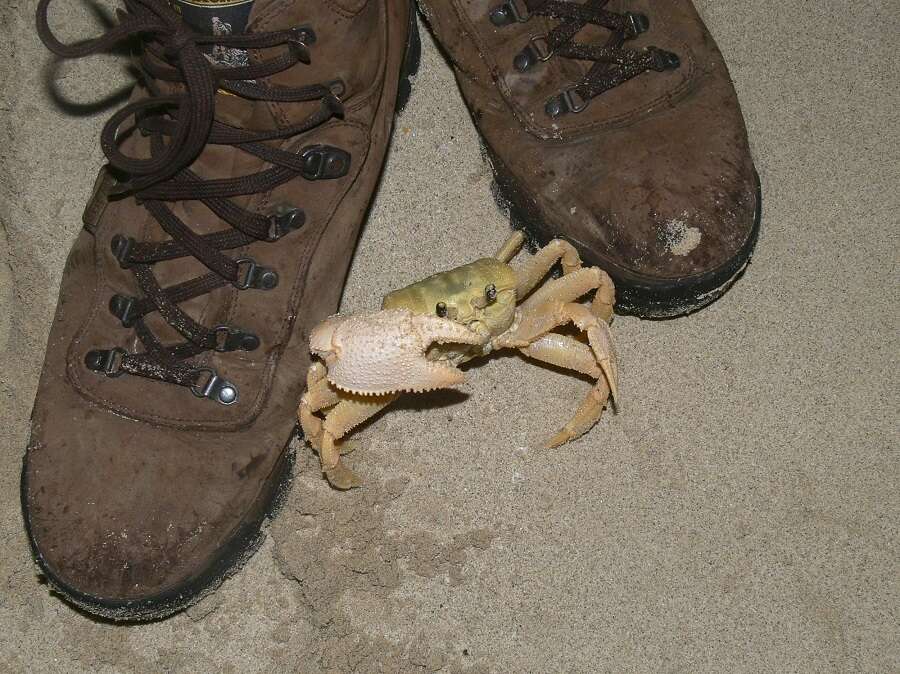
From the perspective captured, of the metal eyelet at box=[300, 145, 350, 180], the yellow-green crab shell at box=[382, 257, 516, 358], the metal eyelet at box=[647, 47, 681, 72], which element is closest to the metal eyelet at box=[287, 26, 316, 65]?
the metal eyelet at box=[300, 145, 350, 180]

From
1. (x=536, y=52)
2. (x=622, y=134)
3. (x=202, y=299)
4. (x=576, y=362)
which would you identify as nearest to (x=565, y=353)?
(x=576, y=362)

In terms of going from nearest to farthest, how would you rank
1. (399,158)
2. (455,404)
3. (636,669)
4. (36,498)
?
(36,498), (636,669), (455,404), (399,158)

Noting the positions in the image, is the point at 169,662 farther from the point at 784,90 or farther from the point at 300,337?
the point at 784,90

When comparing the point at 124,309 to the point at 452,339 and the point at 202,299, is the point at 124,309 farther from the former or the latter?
the point at 452,339

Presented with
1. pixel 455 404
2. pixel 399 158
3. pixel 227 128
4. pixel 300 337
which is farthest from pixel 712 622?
pixel 227 128

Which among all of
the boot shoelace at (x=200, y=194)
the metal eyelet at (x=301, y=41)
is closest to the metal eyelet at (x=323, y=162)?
the boot shoelace at (x=200, y=194)

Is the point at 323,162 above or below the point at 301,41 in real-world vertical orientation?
below
